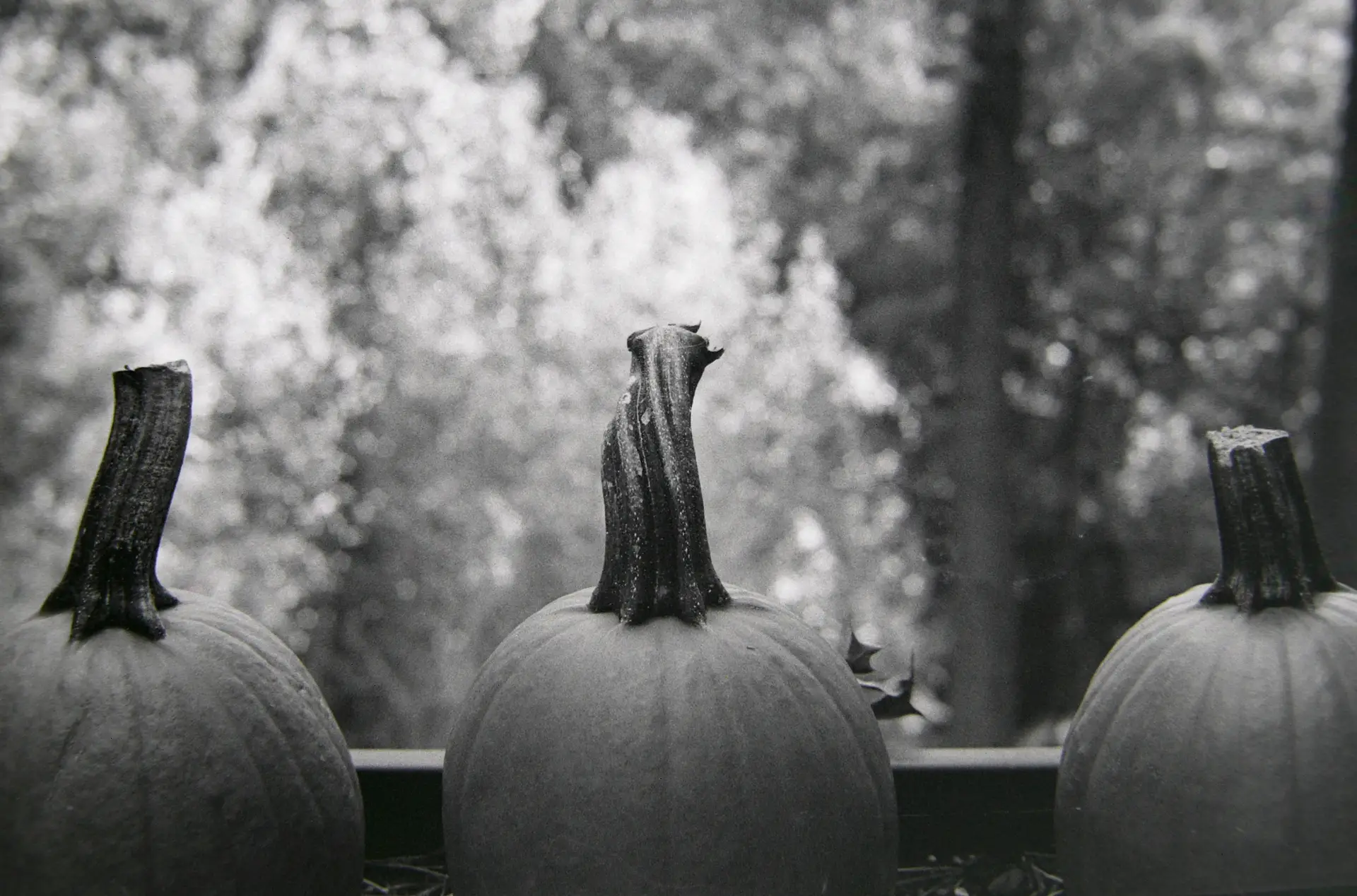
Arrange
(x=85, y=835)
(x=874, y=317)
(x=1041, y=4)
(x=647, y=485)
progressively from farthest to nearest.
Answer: (x=874, y=317), (x=1041, y=4), (x=647, y=485), (x=85, y=835)

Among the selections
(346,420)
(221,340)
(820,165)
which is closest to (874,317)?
(820,165)

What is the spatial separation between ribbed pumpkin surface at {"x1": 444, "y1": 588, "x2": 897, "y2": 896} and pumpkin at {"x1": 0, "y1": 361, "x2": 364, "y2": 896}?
0.74ft

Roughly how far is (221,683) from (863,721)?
874mm

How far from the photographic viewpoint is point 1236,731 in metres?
1.50

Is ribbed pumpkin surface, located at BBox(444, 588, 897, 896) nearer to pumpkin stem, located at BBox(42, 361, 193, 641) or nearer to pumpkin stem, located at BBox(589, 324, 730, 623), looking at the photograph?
pumpkin stem, located at BBox(589, 324, 730, 623)

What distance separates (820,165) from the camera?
295 inches

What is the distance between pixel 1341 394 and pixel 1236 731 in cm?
286

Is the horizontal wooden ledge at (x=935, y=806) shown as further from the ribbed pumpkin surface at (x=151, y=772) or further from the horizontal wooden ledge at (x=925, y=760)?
the ribbed pumpkin surface at (x=151, y=772)

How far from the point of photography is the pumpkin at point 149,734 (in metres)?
1.35

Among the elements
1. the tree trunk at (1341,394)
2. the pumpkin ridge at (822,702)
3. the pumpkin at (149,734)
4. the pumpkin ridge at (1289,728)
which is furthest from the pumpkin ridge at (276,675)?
the tree trunk at (1341,394)

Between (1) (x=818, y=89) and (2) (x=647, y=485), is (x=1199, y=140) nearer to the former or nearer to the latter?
(1) (x=818, y=89)

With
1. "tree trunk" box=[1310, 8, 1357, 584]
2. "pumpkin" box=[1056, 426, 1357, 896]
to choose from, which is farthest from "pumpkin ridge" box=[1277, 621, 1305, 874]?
"tree trunk" box=[1310, 8, 1357, 584]

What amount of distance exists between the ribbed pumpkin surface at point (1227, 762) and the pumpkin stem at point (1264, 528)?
27 millimetres

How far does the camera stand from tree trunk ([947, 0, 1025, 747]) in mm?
6023
